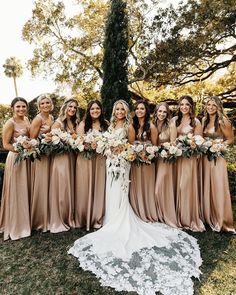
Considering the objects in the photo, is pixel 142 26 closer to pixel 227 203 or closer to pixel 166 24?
pixel 166 24

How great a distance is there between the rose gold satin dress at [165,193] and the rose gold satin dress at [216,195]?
60 cm

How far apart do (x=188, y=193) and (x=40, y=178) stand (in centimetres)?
268

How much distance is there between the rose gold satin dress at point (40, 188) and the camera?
554 centimetres

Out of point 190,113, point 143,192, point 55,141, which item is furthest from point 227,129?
point 55,141

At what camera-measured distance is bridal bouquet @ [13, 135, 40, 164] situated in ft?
17.0

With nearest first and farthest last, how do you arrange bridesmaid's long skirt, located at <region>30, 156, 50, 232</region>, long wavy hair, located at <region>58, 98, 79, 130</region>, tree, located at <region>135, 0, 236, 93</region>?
bridesmaid's long skirt, located at <region>30, 156, 50, 232</region>, long wavy hair, located at <region>58, 98, 79, 130</region>, tree, located at <region>135, 0, 236, 93</region>

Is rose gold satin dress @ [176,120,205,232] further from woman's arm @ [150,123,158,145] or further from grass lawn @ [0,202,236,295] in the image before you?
woman's arm @ [150,123,158,145]

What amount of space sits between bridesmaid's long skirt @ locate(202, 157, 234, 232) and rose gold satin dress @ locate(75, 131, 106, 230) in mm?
1892

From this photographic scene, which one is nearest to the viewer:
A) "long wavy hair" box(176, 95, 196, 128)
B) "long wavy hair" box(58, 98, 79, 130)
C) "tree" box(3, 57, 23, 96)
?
"long wavy hair" box(58, 98, 79, 130)

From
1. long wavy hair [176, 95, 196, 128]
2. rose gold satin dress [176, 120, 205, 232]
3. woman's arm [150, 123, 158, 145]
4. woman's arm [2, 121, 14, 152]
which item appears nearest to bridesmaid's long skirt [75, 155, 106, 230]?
woman's arm [150, 123, 158, 145]

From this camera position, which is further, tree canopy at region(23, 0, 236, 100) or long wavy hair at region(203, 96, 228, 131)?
tree canopy at region(23, 0, 236, 100)

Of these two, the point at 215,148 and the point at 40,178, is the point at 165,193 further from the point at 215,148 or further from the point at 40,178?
the point at 40,178

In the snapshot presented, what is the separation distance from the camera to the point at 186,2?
11469 mm

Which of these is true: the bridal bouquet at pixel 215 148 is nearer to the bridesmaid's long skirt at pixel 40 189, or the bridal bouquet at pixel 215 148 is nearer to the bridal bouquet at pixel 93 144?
the bridal bouquet at pixel 93 144
